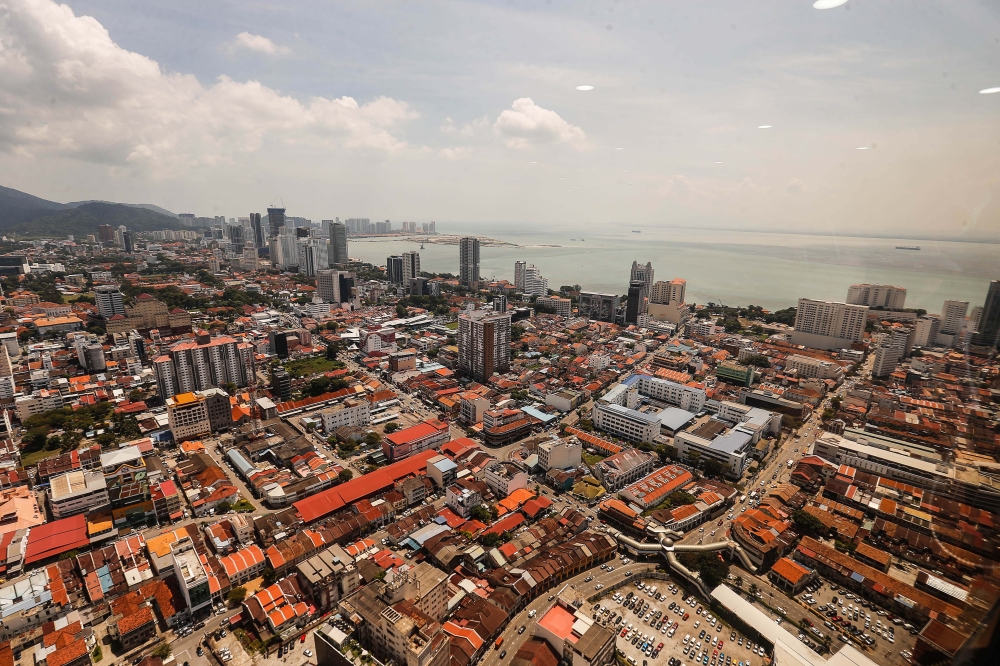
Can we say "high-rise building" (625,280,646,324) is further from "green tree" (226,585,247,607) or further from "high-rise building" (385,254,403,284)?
"green tree" (226,585,247,607)

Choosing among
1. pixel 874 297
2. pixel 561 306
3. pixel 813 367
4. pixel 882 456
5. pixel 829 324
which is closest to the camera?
pixel 882 456

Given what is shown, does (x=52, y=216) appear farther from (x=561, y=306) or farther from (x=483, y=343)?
(x=483, y=343)

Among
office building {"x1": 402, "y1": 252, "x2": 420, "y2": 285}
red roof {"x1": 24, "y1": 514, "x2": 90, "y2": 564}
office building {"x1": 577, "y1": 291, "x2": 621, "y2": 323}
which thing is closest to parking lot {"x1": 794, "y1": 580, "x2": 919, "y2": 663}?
red roof {"x1": 24, "y1": 514, "x2": 90, "y2": 564}

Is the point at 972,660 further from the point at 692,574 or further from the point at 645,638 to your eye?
the point at 692,574

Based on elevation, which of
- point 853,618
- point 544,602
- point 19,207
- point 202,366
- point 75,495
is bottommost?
point 544,602

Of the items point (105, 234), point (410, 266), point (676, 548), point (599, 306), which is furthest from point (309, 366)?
point (105, 234)

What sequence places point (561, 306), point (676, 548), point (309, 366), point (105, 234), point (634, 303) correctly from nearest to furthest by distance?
point (676, 548) → point (309, 366) → point (634, 303) → point (561, 306) → point (105, 234)

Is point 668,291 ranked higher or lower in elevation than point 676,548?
higher

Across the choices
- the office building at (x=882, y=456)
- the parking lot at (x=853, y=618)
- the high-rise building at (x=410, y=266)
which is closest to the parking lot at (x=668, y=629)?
the parking lot at (x=853, y=618)
